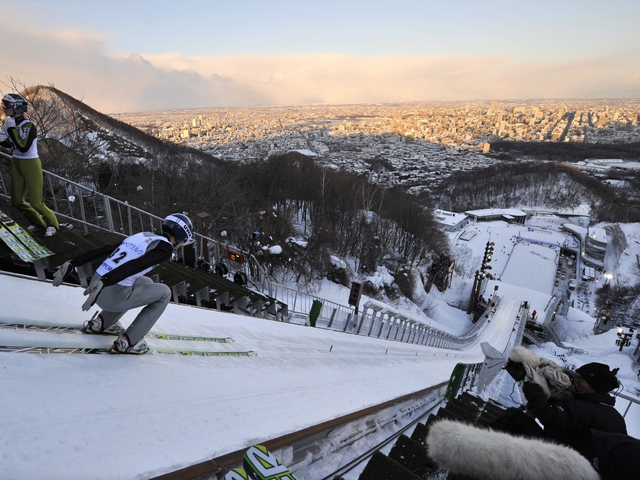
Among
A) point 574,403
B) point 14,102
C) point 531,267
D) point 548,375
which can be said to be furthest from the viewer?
point 531,267

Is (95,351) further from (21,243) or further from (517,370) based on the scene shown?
(517,370)

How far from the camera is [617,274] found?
53500 millimetres

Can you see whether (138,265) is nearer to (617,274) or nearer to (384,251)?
(384,251)

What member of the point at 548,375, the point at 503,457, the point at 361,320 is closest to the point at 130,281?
the point at 503,457

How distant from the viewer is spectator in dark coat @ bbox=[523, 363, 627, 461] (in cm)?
283

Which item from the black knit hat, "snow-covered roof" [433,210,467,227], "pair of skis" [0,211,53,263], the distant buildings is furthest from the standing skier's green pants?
the distant buildings

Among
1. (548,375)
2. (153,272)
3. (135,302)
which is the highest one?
(135,302)

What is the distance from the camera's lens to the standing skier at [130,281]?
112 inches

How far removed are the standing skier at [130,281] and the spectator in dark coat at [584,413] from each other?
12.5ft

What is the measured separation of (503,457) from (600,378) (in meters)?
2.03

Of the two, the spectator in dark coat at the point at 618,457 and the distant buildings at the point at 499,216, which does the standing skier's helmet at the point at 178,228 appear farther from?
the distant buildings at the point at 499,216

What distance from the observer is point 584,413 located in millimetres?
2848

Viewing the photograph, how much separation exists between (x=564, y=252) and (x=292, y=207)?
201 feet

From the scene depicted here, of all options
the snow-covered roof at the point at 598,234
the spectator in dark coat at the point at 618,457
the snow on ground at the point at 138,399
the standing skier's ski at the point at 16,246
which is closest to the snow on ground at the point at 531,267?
the snow-covered roof at the point at 598,234
